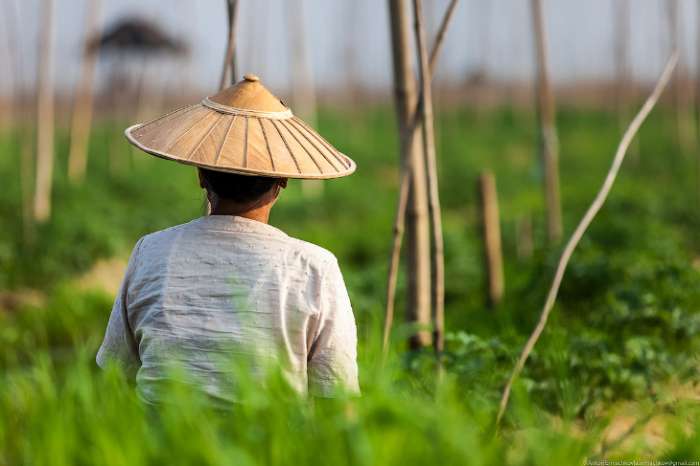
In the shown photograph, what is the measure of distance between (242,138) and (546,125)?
12.7ft

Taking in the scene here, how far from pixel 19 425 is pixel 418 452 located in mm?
1040

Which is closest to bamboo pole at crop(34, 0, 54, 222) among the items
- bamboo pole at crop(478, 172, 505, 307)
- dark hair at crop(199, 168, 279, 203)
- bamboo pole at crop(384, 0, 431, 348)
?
bamboo pole at crop(478, 172, 505, 307)

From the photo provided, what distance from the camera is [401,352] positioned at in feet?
9.14

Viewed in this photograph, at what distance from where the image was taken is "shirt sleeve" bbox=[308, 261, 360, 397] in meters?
1.63

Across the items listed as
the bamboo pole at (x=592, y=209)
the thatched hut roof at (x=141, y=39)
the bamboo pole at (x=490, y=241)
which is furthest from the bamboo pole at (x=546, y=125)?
the thatched hut roof at (x=141, y=39)

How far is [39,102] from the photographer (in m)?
6.77

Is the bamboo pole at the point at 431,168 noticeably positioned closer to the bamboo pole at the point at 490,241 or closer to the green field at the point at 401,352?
the green field at the point at 401,352

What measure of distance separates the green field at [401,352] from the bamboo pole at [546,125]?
111 millimetres

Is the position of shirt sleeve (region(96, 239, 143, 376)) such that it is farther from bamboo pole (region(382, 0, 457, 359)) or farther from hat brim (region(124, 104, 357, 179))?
bamboo pole (region(382, 0, 457, 359))

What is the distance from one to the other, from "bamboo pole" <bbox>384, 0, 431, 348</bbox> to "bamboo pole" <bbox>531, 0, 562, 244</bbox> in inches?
93.3

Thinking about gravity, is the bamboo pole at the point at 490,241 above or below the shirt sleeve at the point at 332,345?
below

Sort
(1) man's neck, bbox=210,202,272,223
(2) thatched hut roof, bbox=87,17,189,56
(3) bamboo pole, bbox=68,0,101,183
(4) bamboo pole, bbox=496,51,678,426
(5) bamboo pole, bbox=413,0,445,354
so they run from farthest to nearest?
1. (2) thatched hut roof, bbox=87,17,189,56
2. (3) bamboo pole, bbox=68,0,101,183
3. (5) bamboo pole, bbox=413,0,445,354
4. (4) bamboo pole, bbox=496,51,678,426
5. (1) man's neck, bbox=210,202,272,223

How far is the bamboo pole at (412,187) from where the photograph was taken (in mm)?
2740

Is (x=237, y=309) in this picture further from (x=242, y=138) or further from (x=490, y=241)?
(x=490, y=241)
